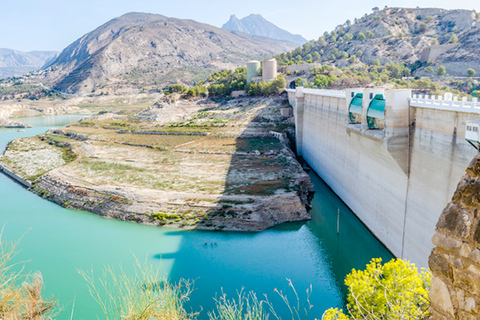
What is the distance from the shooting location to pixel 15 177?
4197 cm

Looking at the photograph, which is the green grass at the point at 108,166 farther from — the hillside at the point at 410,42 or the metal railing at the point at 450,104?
the hillside at the point at 410,42

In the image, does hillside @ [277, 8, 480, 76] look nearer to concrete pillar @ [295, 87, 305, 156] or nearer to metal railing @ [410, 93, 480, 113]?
concrete pillar @ [295, 87, 305, 156]

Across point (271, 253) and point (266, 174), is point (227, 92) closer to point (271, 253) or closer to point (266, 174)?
point (266, 174)

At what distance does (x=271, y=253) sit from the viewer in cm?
2261

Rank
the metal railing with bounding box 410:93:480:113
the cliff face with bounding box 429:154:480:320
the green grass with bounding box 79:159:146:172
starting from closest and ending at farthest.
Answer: the cliff face with bounding box 429:154:480:320, the metal railing with bounding box 410:93:480:113, the green grass with bounding box 79:159:146:172

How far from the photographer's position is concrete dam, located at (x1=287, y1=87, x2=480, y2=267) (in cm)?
1505

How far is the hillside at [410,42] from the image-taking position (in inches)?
2672

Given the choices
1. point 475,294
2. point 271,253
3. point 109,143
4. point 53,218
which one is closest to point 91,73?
point 109,143

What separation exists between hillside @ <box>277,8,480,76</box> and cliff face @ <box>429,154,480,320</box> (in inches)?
2794

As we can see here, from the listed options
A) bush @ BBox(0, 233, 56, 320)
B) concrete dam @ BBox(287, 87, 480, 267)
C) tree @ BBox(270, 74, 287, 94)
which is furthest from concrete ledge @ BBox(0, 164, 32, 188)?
tree @ BBox(270, 74, 287, 94)

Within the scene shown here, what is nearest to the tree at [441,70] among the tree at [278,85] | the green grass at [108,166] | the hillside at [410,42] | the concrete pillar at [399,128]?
the hillside at [410,42]

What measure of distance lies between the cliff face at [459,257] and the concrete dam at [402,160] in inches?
445

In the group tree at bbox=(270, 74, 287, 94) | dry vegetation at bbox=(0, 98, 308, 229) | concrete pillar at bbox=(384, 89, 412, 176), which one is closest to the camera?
concrete pillar at bbox=(384, 89, 412, 176)

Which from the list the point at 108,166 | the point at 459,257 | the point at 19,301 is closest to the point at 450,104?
the point at 459,257
